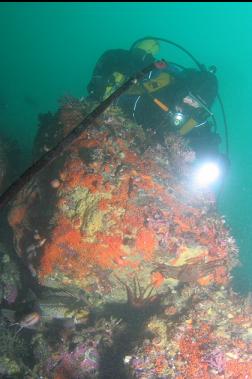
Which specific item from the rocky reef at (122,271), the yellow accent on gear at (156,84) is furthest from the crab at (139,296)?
the yellow accent on gear at (156,84)

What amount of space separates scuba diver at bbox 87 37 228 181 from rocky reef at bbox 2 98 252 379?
196 centimetres

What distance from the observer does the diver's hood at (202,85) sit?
7711 mm

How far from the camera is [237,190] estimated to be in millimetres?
37594

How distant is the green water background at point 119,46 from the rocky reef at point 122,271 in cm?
717

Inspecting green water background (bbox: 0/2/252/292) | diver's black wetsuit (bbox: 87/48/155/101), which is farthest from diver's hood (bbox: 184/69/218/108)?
green water background (bbox: 0/2/252/292)

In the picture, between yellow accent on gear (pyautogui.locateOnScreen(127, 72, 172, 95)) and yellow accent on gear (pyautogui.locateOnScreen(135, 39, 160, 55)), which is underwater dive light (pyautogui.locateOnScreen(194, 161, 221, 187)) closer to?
yellow accent on gear (pyautogui.locateOnScreen(127, 72, 172, 95))

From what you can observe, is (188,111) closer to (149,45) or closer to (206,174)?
(206,174)

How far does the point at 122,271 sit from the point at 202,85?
4955 millimetres

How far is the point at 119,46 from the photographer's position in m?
109

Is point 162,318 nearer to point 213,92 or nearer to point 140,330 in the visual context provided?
point 140,330

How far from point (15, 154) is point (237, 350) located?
233 inches

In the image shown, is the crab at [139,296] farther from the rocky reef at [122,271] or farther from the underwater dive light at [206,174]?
the underwater dive light at [206,174]

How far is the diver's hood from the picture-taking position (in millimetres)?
7711

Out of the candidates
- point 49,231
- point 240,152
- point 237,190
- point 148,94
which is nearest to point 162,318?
point 49,231
